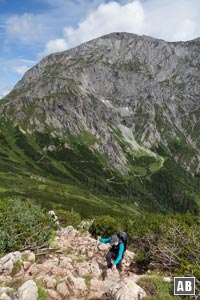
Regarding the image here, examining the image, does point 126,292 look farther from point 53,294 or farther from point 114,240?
point 114,240

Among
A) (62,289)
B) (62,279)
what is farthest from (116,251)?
(62,289)

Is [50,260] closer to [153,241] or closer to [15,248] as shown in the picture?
[15,248]

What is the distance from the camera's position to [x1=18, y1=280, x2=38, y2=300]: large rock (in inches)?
739

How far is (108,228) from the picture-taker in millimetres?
59312

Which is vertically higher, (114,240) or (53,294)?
(114,240)

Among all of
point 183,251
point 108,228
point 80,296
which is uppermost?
point 183,251

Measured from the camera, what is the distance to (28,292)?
1900cm

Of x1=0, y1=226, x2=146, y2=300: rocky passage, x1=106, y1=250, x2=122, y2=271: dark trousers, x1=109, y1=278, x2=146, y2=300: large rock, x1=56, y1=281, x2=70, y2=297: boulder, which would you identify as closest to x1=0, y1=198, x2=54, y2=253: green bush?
x1=0, y1=226, x2=146, y2=300: rocky passage

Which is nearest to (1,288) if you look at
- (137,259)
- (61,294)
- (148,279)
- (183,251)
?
(61,294)

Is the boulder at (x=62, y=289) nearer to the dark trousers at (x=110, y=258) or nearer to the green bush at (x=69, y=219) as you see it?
the dark trousers at (x=110, y=258)

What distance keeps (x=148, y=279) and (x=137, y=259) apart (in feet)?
31.4

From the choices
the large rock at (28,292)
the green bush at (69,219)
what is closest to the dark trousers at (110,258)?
the large rock at (28,292)
